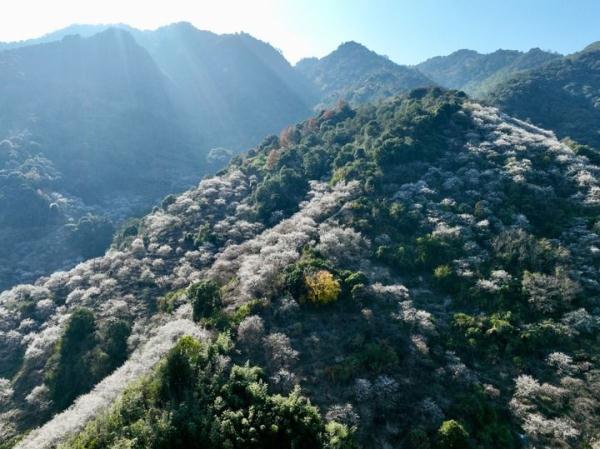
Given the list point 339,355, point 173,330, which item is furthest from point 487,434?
point 173,330

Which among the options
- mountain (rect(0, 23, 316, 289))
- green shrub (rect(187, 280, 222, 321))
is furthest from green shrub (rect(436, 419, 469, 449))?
mountain (rect(0, 23, 316, 289))

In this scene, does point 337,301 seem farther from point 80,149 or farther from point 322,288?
point 80,149

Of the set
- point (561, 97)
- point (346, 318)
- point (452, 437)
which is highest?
point (561, 97)

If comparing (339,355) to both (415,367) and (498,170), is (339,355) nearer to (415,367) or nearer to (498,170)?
(415,367)

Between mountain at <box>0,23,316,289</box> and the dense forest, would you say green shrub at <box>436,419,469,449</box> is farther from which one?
mountain at <box>0,23,316,289</box>

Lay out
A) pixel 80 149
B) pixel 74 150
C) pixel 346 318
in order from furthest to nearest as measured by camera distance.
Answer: pixel 80 149 < pixel 74 150 < pixel 346 318

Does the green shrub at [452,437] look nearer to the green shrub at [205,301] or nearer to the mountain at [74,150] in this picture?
the green shrub at [205,301]

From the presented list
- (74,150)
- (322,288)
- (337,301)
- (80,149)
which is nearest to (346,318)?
(337,301)

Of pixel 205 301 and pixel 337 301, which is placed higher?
pixel 337 301
